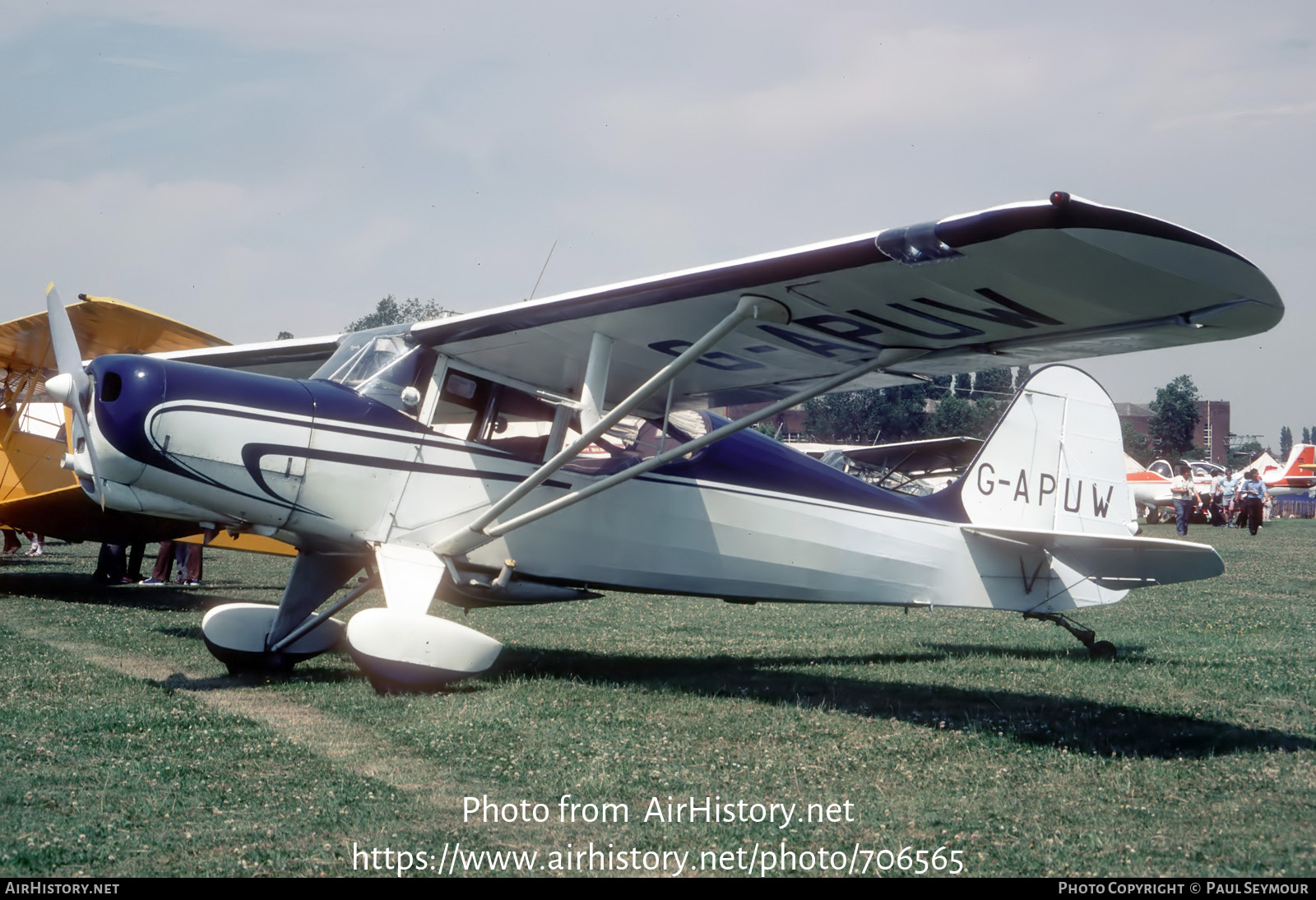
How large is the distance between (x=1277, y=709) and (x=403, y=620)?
5.20 meters

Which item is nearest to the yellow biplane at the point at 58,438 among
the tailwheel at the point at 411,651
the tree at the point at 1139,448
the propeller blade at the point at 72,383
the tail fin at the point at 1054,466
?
the propeller blade at the point at 72,383

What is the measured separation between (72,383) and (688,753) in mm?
4425

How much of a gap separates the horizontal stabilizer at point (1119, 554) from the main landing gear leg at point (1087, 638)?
408mm

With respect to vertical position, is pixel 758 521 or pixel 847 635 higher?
pixel 758 521

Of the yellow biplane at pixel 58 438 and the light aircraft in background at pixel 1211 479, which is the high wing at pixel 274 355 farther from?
the light aircraft in background at pixel 1211 479

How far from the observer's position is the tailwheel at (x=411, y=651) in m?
6.00

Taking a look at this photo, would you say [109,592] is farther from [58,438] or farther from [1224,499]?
[1224,499]

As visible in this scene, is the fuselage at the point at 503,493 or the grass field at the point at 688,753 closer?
the grass field at the point at 688,753

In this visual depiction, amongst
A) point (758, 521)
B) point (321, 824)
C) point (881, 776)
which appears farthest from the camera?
point (758, 521)

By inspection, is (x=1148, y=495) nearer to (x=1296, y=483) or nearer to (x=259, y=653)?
(x=1296, y=483)

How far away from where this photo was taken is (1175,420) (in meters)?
109

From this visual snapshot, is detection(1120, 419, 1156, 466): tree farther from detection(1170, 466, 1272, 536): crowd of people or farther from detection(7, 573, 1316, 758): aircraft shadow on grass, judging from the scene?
detection(7, 573, 1316, 758): aircraft shadow on grass

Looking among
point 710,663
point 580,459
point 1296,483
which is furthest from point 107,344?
point 1296,483

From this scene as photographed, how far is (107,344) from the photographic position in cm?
1209
